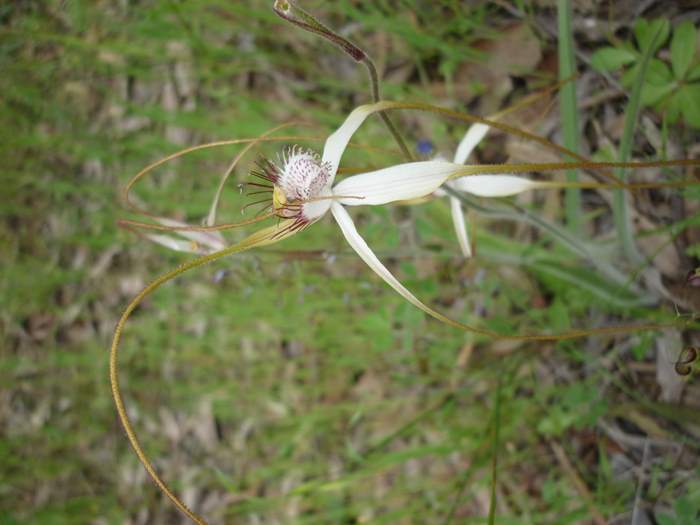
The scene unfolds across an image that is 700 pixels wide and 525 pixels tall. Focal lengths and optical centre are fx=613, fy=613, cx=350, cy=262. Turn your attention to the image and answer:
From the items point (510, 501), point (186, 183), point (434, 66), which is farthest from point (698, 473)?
point (186, 183)

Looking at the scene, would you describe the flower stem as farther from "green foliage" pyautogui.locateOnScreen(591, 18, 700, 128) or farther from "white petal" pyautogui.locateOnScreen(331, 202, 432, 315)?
"green foliage" pyautogui.locateOnScreen(591, 18, 700, 128)

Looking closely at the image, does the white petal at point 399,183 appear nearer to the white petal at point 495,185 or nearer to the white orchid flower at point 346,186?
the white orchid flower at point 346,186

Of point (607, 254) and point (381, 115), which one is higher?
point (381, 115)

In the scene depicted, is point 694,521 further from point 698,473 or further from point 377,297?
point 377,297

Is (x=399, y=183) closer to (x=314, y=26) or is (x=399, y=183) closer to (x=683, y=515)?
(x=314, y=26)

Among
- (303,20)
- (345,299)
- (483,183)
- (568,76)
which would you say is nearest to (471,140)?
(483,183)

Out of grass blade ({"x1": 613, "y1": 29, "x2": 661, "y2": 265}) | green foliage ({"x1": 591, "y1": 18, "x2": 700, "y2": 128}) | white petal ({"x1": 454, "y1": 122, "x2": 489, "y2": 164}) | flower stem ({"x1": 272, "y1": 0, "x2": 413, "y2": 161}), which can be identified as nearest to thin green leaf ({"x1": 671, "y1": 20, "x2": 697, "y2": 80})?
green foliage ({"x1": 591, "y1": 18, "x2": 700, "y2": 128})
